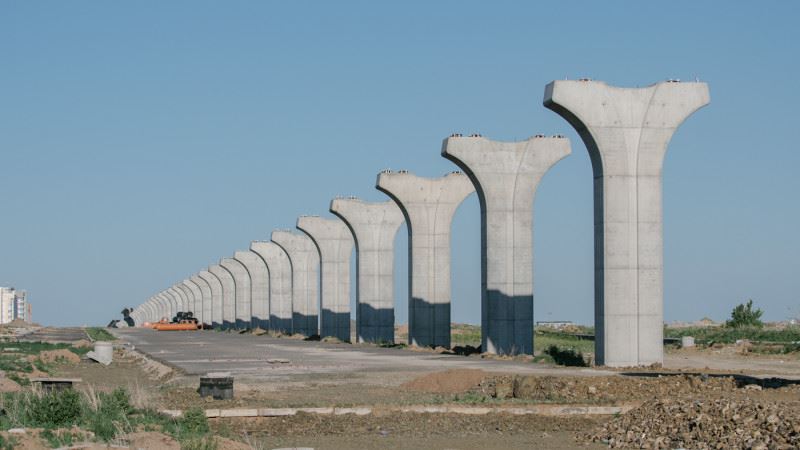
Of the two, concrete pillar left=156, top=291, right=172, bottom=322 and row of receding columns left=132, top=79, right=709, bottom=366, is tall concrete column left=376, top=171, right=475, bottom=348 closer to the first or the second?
row of receding columns left=132, top=79, right=709, bottom=366

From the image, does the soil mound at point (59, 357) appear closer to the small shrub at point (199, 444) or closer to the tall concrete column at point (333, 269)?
the tall concrete column at point (333, 269)

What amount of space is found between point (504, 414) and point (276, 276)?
218 feet

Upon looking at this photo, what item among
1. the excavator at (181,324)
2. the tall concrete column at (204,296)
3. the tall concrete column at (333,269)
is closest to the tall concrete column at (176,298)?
the tall concrete column at (204,296)

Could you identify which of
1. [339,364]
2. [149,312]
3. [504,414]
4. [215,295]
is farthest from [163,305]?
[504,414]

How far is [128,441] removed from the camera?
48.1ft

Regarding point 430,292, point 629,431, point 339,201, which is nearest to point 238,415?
point 629,431

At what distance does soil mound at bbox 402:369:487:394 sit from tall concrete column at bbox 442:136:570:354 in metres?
15.1

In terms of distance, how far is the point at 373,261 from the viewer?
58.5 m

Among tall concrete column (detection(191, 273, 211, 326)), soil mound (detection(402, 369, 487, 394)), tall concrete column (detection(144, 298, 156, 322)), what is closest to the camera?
soil mound (detection(402, 369, 487, 394))

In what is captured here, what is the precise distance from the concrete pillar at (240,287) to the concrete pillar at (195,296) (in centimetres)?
2682

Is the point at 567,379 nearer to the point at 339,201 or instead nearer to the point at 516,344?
the point at 516,344

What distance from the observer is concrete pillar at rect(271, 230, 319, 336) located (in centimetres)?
7575

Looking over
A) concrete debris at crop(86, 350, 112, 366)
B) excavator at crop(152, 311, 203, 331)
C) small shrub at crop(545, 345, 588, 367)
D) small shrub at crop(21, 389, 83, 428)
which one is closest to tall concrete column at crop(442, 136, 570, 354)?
small shrub at crop(545, 345, 588, 367)

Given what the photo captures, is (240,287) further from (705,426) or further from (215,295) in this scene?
(705,426)
